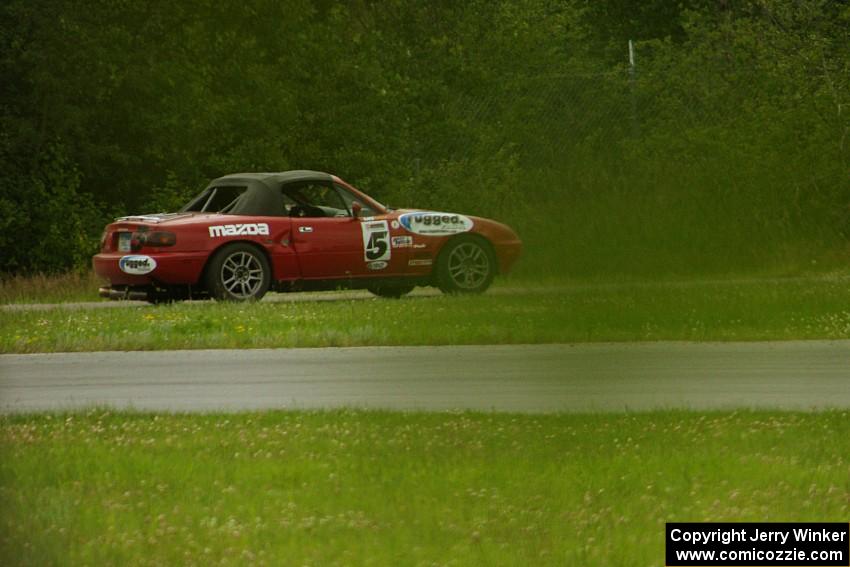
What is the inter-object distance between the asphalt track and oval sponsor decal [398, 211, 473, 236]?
417cm

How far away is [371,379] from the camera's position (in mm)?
10758

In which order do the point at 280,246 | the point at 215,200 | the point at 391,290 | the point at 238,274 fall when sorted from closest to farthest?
the point at 238,274, the point at 280,246, the point at 215,200, the point at 391,290

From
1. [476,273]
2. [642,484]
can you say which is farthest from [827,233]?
[476,273]

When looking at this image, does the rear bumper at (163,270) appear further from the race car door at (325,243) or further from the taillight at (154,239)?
the race car door at (325,243)

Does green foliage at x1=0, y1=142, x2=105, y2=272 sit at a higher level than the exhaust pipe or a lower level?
higher

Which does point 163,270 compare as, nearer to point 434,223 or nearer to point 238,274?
point 238,274

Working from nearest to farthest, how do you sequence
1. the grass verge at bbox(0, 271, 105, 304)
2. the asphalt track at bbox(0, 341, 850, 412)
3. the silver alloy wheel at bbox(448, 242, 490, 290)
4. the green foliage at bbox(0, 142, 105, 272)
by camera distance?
the asphalt track at bbox(0, 341, 850, 412)
the silver alloy wheel at bbox(448, 242, 490, 290)
the grass verge at bbox(0, 271, 105, 304)
the green foliage at bbox(0, 142, 105, 272)

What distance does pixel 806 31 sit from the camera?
2247cm

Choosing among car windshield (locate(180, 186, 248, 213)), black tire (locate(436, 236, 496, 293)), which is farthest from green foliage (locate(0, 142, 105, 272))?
black tire (locate(436, 236, 496, 293))

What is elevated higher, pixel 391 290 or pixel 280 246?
pixel 280 246

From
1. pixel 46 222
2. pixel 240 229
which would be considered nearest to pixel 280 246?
pixel 240 229

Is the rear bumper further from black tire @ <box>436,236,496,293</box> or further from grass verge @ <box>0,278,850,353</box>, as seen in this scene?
black tire @ <box>436,236,496,293</box>

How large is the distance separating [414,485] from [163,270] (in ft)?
36.3

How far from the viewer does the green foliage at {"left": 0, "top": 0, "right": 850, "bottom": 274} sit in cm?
268
